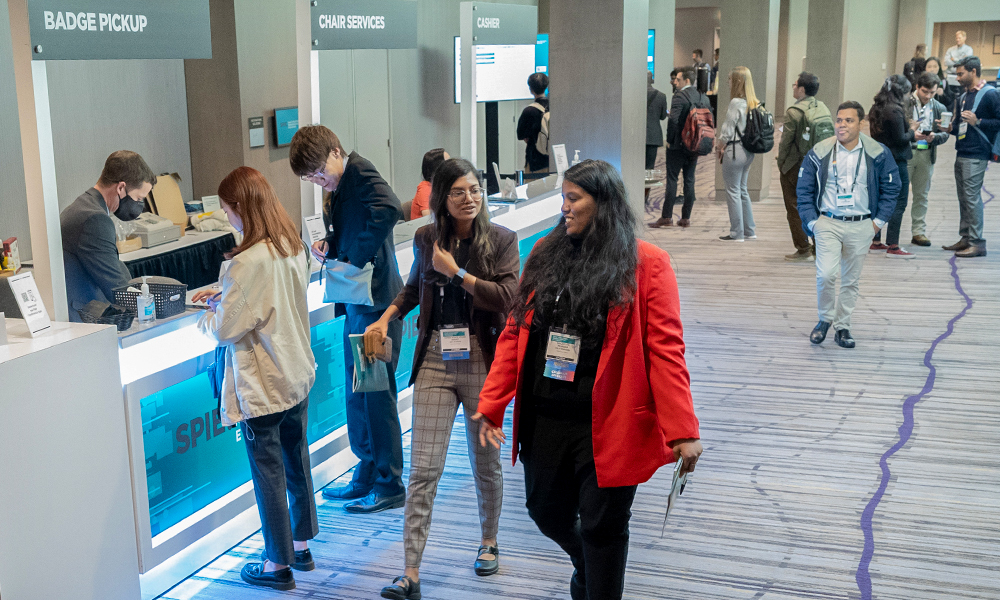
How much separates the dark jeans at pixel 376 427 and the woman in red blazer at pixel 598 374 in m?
1.29

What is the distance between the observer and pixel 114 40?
294 cm

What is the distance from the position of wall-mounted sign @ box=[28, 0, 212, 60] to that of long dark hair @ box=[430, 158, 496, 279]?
1024 mm

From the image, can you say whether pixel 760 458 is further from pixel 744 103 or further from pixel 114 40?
pixel 744 103

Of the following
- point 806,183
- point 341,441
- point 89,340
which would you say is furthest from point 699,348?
point 89,340

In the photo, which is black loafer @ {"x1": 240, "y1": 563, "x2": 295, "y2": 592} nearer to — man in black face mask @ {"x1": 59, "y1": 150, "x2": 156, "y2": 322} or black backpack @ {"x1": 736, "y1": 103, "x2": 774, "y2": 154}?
man in black face mask @ {"x1": 59, "y1": 150, "x2": 156, "y2": 322}

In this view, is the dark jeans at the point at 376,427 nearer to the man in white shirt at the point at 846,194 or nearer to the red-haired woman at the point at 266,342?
the red-haired woman at the point at 266,342

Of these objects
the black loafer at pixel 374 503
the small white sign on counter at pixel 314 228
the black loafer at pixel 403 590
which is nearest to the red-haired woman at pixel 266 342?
the black loafer at pixel 403 590

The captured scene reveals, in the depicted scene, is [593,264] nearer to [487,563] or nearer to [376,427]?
[487,563]

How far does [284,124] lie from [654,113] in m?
4.23

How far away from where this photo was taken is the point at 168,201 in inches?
270

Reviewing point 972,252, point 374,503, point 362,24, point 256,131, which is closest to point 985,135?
point 972,252

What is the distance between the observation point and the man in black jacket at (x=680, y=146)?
9883 mm

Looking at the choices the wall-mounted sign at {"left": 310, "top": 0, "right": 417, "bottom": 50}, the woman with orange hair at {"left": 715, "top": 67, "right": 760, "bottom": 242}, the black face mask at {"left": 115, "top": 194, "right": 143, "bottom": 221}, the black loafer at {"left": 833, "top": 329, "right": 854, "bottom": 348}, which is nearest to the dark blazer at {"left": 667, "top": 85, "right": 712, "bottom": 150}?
the woman with orange hair at {"left": 715, "top": 67, "right": 760, "bottom": 242}

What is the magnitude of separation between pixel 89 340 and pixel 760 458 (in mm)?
3010
